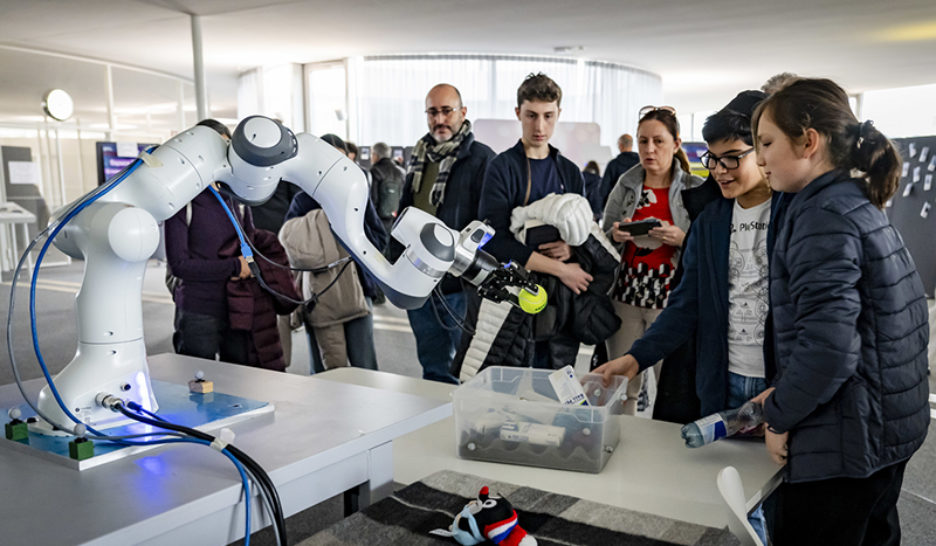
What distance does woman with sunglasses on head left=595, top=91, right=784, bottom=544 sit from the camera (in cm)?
173

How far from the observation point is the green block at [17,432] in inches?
41.0

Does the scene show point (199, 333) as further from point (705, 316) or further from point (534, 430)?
point (705, 316)

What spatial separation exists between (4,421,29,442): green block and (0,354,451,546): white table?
0.02 meters

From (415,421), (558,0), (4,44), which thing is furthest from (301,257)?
(4,44)

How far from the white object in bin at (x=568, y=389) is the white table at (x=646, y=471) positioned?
137mm

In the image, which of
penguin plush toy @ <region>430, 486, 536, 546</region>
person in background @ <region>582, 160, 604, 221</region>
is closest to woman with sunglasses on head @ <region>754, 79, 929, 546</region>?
penguin plush toy @ <region>430, 486, 536, 546</region>

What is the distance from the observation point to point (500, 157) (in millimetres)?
2564

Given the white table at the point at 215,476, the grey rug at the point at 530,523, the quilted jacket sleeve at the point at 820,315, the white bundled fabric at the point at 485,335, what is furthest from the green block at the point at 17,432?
the white bundled fabric at the point at 485,335

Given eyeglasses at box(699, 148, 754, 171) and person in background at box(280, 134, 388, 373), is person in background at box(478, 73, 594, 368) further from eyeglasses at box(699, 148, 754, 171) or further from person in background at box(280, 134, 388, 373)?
person in background at box(280, 134, 388, 373)

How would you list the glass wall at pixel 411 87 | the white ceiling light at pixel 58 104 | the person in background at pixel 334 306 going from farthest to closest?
the glass wall at pixel 411 87, the white ceiling light at pixel 58 104, the person in background at pixel 334 306

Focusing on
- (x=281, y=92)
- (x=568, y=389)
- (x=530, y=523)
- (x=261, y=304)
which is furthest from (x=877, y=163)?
(x=281, y=92)

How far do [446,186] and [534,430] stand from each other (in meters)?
1.65

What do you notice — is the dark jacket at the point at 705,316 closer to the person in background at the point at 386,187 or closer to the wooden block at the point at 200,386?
the wooden block at the point at 200,386

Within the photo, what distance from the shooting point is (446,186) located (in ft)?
9.66
